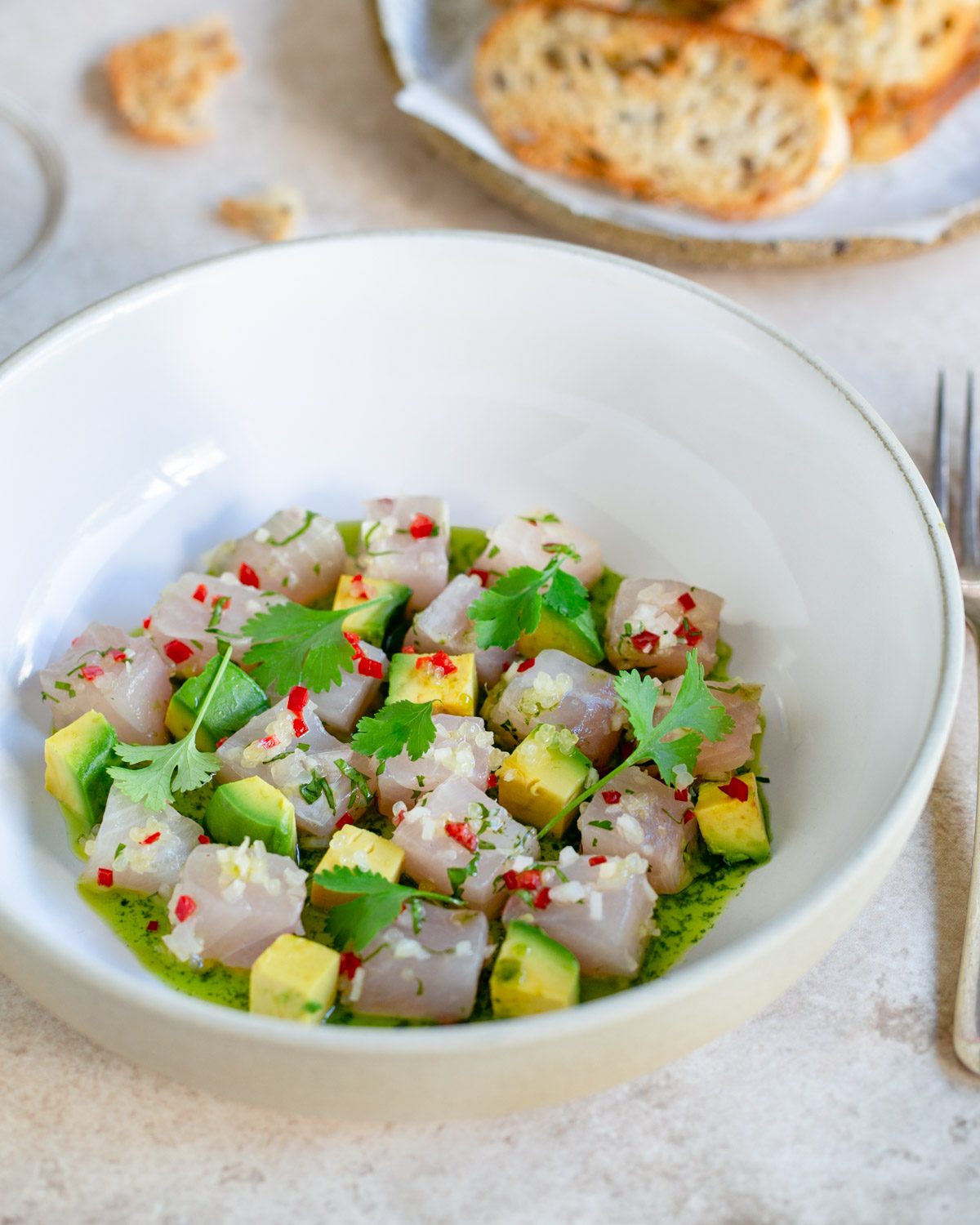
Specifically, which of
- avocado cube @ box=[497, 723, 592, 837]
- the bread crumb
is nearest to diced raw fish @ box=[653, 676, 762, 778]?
avocado cube @ box=[497, 723, 592, 837]

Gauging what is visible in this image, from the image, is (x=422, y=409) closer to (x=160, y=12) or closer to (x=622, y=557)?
(x=622, y=557)

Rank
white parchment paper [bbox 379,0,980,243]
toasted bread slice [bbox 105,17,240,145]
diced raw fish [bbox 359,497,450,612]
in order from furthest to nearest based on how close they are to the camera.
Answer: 1. toasted bread slice [bbox 105,17,240,145]
2. white parchment paper [bbox 379,0,980,243]
3. diced raw fish [bbox 359,497,450,612]

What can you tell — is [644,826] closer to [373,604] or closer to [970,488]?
[373,604]

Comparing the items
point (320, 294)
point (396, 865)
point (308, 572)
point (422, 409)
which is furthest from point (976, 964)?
point (320, 294)

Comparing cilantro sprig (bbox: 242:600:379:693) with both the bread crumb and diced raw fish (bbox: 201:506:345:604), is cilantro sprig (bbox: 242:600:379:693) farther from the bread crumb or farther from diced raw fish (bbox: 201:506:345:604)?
the bread crumb

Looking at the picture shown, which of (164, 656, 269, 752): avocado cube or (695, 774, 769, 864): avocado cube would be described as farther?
(164, 656, 269, 752): avocado cube

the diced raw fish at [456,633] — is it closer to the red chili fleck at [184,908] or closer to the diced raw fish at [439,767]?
the diced raw fish at [439,767]
